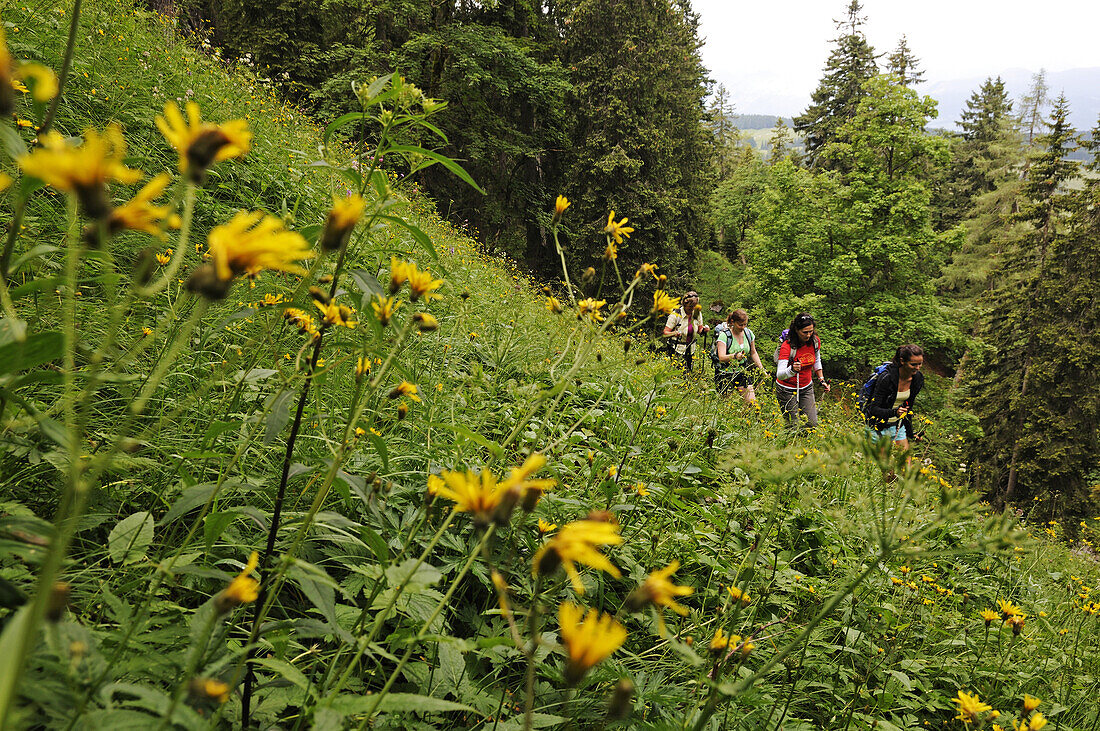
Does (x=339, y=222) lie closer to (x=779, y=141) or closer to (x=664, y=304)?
(x=664, y=304)

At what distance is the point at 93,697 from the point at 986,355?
59.9 feet

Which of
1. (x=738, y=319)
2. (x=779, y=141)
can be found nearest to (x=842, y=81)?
(x=779, y=141)

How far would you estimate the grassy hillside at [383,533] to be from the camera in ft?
2.04

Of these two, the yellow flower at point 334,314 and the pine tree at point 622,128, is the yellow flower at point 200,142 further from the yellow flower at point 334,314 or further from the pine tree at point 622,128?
the pine tree at point 622,128

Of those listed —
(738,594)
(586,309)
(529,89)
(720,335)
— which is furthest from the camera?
(529,89)

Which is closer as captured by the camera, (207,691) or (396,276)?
(207,691)

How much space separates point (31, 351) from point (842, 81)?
107 feet

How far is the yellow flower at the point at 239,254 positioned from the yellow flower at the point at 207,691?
42cm

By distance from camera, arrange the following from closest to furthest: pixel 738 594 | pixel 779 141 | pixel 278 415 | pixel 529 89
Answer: pixel 278 415
pixel 738 594
pixel 529 89
pixel 779 141

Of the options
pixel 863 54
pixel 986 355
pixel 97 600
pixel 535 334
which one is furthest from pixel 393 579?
pixel 863 54

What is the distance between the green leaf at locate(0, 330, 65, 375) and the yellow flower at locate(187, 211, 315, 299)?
0.68 feet

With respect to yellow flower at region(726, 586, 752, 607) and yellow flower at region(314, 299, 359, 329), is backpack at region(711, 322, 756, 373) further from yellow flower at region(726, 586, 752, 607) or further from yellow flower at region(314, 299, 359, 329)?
yellow flower at region(314, 299, 359, 329)

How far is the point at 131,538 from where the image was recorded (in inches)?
39.7

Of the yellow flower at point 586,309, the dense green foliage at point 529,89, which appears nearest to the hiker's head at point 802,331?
the yellow flower at point 586,309
